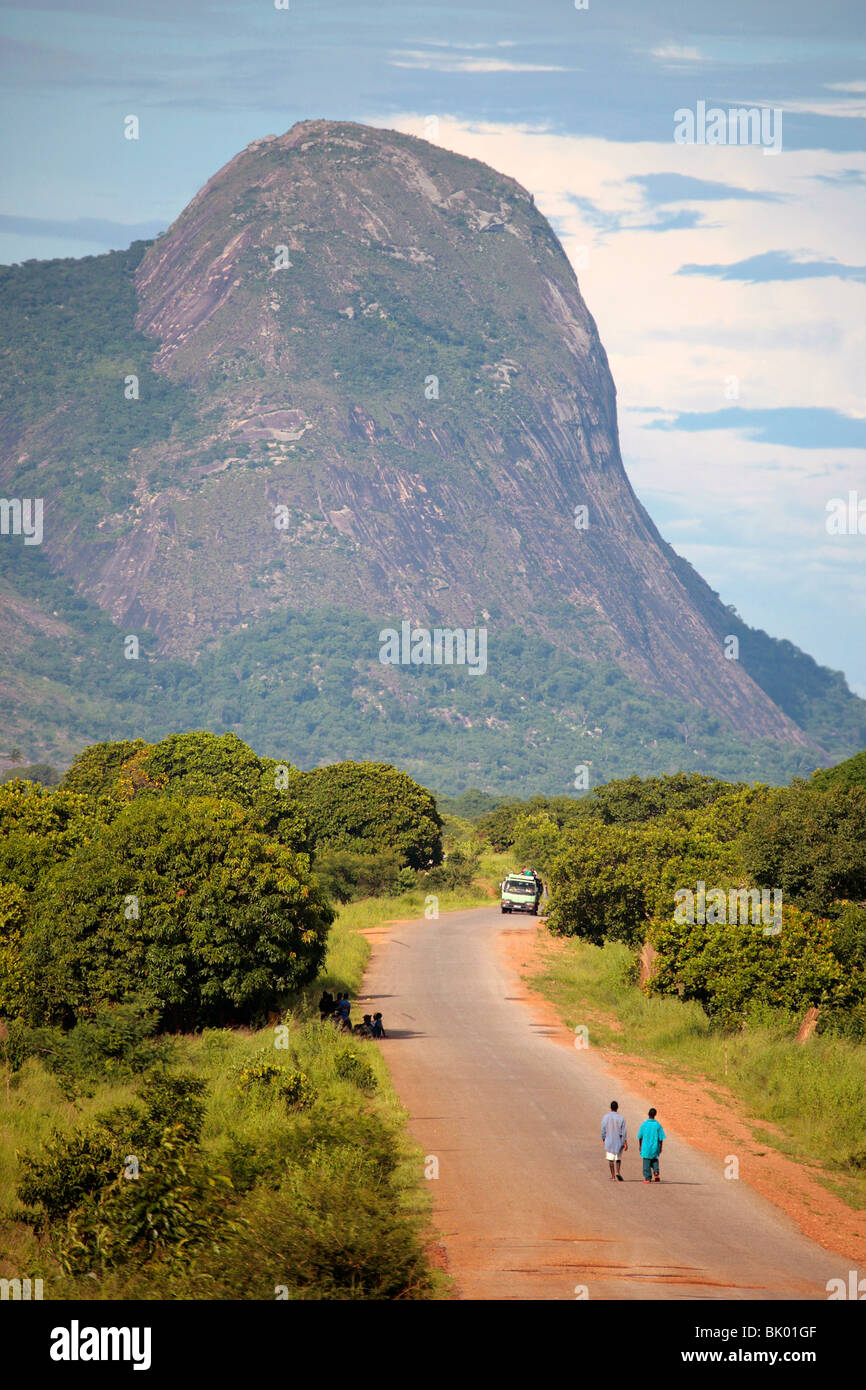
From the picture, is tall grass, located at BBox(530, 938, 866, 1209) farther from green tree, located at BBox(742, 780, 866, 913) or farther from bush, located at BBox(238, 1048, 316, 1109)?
bush, located at BBox(238, 1048, 316, 1109)

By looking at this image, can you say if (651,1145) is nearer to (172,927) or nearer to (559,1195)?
(559,1195)

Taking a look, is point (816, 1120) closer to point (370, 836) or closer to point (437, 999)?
point (437, 999)

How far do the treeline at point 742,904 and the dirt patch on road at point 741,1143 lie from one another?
269cm

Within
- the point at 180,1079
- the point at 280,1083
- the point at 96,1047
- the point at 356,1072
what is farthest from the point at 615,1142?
the point at 96,1047

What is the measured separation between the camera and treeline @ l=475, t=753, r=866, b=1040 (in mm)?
29797

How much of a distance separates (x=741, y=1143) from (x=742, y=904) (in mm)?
10438

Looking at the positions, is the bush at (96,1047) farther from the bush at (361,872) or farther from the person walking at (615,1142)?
the bush at (361,872)

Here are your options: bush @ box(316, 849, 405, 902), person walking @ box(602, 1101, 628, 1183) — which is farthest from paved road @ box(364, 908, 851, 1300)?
bush @ box(316, 849, 405, 902)

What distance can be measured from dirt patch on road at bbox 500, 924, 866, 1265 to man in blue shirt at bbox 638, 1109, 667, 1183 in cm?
146

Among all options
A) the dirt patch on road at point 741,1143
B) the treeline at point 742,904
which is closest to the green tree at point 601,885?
the treeline at point 742,904

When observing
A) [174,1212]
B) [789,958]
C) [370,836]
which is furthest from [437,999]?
[370,836]

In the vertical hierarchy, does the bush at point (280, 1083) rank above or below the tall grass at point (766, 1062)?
above

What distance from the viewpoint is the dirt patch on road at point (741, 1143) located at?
17.6m

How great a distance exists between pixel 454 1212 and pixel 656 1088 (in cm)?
1000
